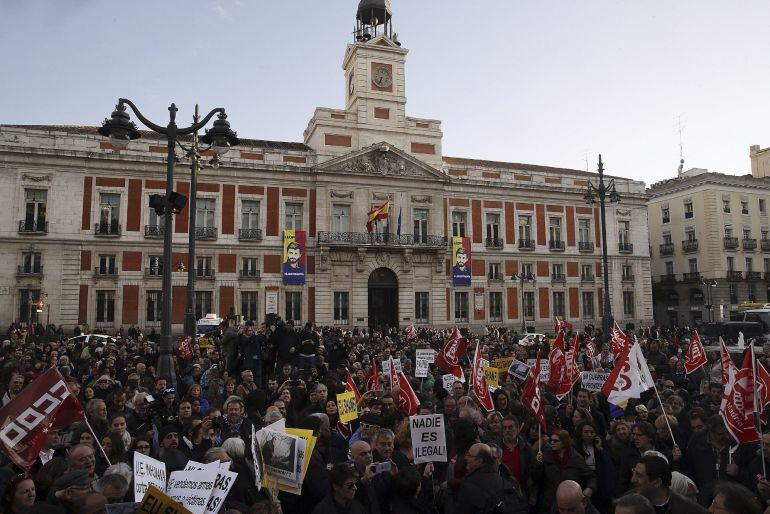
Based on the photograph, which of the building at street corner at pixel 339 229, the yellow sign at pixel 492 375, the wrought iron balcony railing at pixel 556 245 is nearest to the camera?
the yellow sign at pixel 492 375

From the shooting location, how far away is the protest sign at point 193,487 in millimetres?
4371

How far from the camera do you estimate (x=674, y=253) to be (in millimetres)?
52438

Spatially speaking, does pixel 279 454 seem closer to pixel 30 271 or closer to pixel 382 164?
pixel 30 271

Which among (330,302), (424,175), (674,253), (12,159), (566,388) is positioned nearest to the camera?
(566,388)

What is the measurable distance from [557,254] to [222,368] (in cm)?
3318

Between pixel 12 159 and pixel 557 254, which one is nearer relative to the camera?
pixel 12 159

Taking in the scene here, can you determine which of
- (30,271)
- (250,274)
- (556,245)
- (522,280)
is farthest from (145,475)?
(556,245)

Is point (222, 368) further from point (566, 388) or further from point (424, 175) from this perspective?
point (424, 175)

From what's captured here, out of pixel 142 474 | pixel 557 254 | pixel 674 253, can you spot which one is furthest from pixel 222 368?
pixel 674 253

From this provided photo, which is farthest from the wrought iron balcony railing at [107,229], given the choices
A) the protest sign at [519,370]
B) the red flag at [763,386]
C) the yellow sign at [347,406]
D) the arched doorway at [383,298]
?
the red flag at [763,386]

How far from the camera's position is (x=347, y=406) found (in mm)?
8180

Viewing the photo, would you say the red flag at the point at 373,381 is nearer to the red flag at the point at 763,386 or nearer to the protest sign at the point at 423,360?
the protest sign at the point at 423,360

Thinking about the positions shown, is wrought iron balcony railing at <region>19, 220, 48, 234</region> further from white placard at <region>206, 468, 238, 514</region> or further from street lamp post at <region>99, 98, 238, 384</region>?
white placard at <region>206, 468, 238, 514</region>

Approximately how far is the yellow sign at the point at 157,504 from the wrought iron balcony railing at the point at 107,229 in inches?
1292
